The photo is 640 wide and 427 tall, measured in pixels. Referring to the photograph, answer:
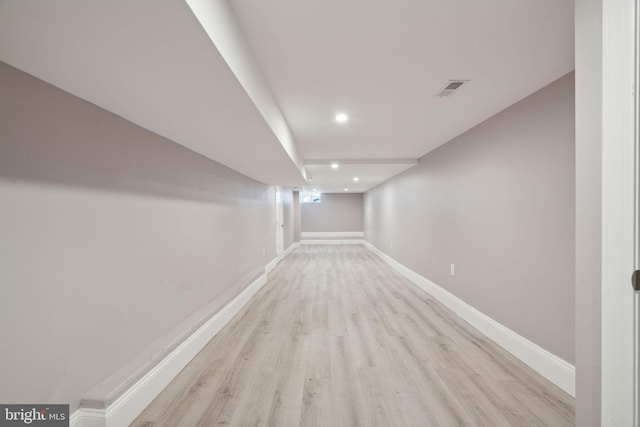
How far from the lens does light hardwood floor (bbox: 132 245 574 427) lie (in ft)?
5.51

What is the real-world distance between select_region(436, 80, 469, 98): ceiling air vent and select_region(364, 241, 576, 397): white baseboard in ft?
6.94

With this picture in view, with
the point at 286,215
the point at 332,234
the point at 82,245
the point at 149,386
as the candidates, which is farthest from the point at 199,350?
the point at 332,234

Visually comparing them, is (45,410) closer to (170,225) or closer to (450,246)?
(170,225)

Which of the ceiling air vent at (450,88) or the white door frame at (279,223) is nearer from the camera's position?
the ceiling air vent at (450,88)

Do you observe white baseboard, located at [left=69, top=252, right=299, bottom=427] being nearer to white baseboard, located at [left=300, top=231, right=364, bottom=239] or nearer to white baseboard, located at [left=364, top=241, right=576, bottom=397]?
white baseboard, located at [left=364, top=241, right=576, bottom=397]

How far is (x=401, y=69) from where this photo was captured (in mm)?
1836

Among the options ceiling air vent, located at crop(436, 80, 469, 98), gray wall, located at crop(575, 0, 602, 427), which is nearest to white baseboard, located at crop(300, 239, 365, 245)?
ceiling air vent, located at crop(436, 80, 469, 98)

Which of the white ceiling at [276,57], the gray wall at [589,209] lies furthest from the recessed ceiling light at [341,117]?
the gray wall at [589,209]

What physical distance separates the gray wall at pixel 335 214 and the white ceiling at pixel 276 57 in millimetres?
10037

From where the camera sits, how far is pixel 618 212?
87 cm

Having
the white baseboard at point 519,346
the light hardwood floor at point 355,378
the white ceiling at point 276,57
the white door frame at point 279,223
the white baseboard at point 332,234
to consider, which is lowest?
the light hardwood floor at point 355,378

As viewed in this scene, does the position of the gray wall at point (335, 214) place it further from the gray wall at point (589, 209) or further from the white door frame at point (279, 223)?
the gray wall at point (589, 209)

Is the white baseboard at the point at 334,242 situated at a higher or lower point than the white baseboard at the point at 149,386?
lower

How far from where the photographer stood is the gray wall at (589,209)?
946mm
